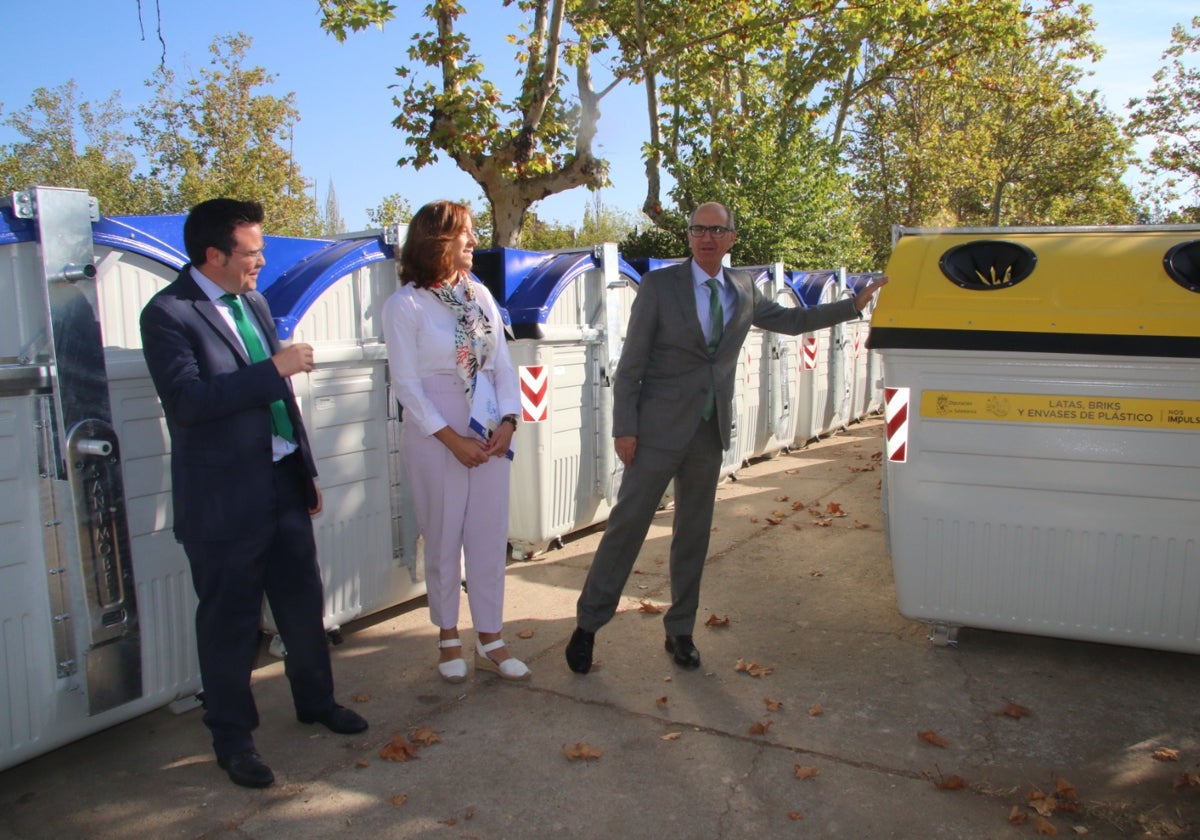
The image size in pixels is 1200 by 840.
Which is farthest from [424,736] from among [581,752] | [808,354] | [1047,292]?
[808,354]

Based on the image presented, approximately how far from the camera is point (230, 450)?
292 centimetres

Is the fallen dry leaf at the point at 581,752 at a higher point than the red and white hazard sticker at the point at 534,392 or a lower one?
lower

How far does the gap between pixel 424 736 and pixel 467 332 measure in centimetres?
157

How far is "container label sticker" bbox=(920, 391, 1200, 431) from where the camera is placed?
3525 mm

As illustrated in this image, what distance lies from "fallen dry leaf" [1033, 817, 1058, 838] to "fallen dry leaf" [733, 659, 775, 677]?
132 cm

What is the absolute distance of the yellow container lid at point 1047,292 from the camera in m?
3.48

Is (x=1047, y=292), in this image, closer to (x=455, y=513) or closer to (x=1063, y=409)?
(x=1063, y=409)

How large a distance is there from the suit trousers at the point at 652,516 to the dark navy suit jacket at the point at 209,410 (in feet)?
4.76

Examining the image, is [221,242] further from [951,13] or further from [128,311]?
[951,13]

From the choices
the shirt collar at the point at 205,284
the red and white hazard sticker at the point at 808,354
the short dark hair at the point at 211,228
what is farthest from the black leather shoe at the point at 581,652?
the red and white hazard sticker at the point at 808,354

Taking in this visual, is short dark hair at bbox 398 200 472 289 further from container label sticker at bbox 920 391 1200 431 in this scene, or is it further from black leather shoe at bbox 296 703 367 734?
container label sticker at bbox 920 391 1200 431

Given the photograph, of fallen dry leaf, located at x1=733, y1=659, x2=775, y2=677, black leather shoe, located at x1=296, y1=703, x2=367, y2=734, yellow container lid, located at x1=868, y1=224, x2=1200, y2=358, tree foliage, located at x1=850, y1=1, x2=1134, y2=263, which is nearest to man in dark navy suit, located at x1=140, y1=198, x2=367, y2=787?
black leather shoe, located at x1=296, y1=703, x2=367, y2=734

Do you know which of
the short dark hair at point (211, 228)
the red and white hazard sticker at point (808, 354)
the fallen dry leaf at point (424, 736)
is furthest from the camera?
the red and white hazard sticker at point (808, 354)

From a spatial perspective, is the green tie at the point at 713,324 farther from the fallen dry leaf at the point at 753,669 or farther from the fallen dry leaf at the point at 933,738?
the fallen dry leaf at the point at 933,738
